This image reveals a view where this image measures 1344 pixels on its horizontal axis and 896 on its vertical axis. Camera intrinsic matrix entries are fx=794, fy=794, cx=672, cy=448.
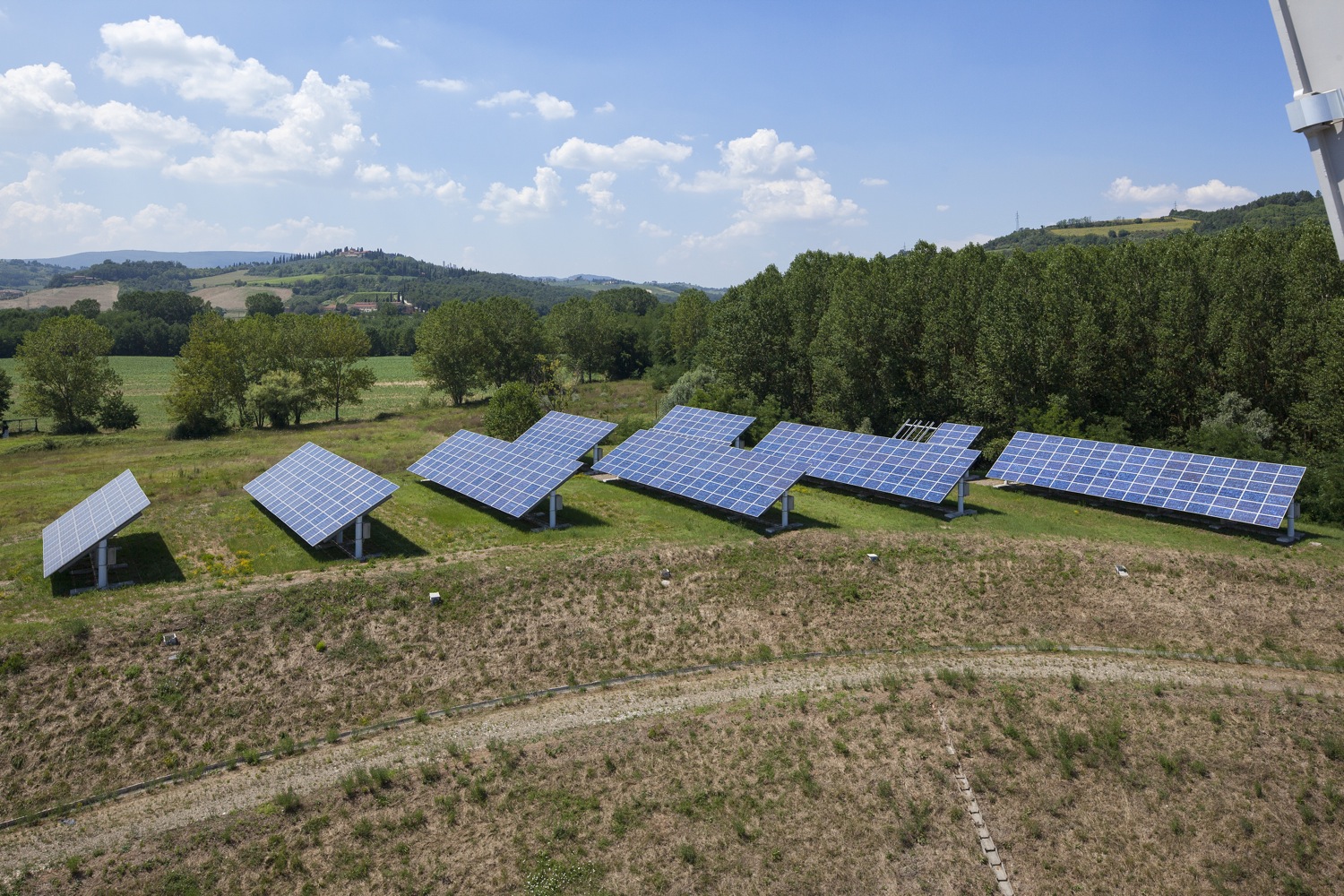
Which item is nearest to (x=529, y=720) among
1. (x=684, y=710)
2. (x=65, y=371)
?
(x=684, y=710)

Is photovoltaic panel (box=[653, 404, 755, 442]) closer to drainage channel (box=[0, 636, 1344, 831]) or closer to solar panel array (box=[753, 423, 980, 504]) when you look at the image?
solar panel array (box=[753, 423, 980, 504])

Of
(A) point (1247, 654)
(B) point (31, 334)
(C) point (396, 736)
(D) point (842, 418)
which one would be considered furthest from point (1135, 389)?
(B) point (31, 334)

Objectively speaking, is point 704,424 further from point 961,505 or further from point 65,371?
point 65,371

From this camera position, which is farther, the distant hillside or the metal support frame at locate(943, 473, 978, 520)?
the distant hillside

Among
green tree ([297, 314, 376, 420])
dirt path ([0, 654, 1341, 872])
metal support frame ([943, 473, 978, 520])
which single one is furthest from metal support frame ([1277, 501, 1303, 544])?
green tree ([297, 314, 376, 420])

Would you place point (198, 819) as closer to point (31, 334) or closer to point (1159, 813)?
point (1159, 813)

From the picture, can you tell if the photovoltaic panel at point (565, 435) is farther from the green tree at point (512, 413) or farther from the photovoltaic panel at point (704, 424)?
the photovoltaic panel at point (704, 424)
